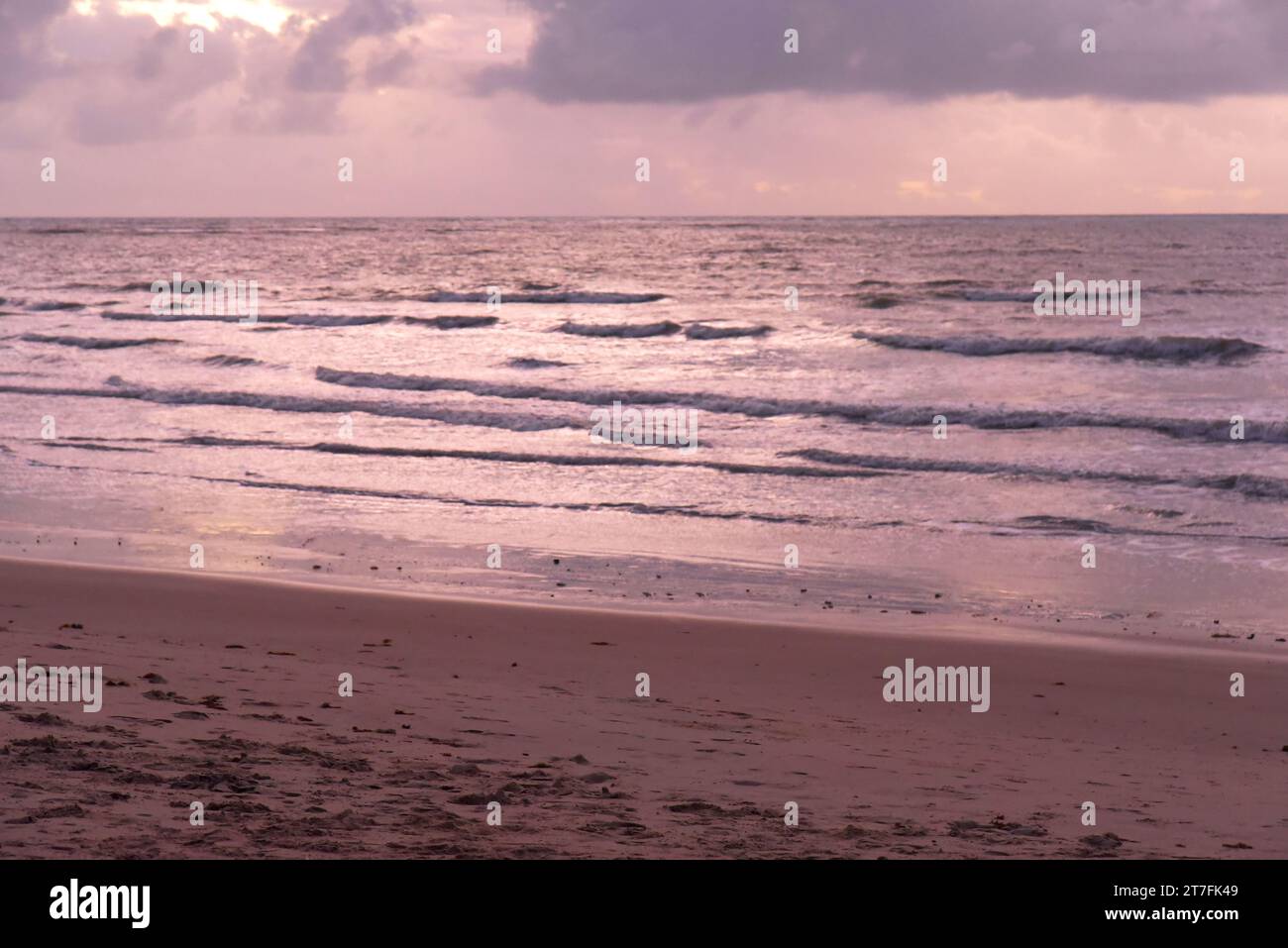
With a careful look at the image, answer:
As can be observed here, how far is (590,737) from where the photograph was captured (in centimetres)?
682

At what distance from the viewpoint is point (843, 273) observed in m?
56.9

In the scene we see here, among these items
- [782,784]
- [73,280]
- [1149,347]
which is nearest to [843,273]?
[1149,347]

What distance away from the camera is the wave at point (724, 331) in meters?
35.8

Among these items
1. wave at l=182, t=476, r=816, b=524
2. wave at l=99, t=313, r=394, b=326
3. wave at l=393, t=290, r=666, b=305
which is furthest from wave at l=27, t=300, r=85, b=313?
wave at l=182, t=476, r=816, b=524

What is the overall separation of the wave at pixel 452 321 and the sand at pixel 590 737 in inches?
1175

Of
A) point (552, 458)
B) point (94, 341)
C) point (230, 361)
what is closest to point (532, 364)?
point (230, 361)

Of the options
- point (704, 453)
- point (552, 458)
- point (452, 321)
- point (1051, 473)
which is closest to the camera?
point (1051, 473)

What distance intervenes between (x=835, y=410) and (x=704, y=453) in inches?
179

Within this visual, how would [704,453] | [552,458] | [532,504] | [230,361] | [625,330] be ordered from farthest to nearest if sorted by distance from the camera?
1. [625,330]
2. [230,361]
3. [704,453]
4. [552,458]
5. [532,504]

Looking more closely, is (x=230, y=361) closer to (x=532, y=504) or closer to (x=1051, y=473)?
(x=532, y=504)

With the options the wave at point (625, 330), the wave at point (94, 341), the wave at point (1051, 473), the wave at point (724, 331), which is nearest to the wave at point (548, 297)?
the wave at point (625, 330)

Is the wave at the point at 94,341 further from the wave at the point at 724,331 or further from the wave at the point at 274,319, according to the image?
the wave at the point at 724,331
